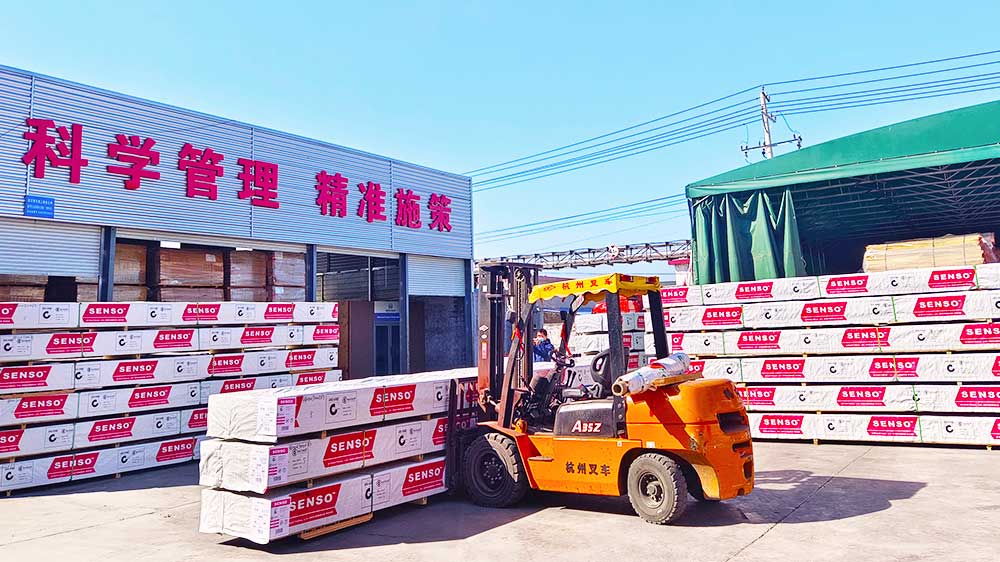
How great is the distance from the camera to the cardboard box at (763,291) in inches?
453

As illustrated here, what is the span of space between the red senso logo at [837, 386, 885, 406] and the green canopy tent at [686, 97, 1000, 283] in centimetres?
A: 308

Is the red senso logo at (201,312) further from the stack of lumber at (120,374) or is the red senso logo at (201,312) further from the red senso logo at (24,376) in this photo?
the red senso logo at (24,376)

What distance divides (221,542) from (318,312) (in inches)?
266

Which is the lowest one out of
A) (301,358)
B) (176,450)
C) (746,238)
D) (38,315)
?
(176,450)

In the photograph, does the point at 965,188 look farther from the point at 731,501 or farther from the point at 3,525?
the point at 3,525

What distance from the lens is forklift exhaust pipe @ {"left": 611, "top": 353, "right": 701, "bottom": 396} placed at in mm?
6527

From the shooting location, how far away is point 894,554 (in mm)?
5438

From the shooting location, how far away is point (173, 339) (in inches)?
428

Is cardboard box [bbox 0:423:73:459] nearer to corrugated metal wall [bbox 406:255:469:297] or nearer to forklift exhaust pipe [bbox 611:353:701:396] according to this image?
forklift exhaust pipe [bbox 611:353:701:396]

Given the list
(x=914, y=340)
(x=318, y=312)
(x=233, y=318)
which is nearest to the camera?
(x=914, y=340)

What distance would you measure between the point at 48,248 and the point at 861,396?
1399 cm

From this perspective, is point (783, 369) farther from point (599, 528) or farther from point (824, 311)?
point (599, 528)

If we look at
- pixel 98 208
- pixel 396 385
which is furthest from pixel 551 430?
pixel 98 208

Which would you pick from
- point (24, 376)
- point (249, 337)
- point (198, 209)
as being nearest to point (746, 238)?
point (249, 337)
